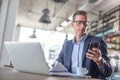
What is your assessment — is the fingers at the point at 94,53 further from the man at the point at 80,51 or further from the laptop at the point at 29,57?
the man at the point at 80,51

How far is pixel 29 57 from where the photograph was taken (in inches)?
46.9

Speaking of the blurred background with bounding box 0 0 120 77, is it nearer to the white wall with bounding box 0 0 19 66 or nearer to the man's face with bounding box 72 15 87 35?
the white wall with bounding box 0 0 19 66

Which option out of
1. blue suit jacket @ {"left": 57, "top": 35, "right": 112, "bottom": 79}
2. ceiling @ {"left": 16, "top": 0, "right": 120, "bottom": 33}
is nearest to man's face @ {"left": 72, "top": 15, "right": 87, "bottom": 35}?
blue suit jacket @ {"left": 57, "top": 35, "right": 112, "bottom": 79}

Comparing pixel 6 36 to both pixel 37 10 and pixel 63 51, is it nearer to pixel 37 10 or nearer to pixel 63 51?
pixel 63 51

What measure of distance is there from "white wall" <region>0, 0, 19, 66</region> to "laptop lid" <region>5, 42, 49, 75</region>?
1753 millimetres

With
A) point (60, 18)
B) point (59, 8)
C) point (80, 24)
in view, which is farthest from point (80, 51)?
point (60, 18)

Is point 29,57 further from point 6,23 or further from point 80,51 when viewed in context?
point 6,23

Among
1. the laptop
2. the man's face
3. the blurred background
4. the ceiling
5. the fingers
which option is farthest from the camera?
the ceiling

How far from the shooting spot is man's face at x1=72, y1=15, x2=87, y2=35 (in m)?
1.97

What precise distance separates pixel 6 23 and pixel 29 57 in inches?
85.2

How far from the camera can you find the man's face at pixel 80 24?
6.45 feet

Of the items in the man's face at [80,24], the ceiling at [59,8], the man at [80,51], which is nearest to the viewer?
the man at [80,51]

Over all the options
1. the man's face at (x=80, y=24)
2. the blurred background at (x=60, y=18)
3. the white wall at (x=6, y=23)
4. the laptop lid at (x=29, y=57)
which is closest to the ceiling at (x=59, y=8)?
the blurred background at (x=60, y=18)

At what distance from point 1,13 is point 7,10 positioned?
0.38 ft
